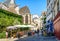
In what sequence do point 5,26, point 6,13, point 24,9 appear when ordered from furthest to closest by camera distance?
point 24,9, point 6,13, point 5,26

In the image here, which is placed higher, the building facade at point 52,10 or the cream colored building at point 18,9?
the cream colored building at point 18,9

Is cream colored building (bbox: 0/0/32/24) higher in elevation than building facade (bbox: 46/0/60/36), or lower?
higher

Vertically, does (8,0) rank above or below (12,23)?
above

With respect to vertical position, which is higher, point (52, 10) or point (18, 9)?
point (18, 9)

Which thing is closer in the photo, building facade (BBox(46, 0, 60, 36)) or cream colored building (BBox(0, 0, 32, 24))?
building facade (BBox(46, 0, 60, 36))

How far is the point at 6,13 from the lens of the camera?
162 ft

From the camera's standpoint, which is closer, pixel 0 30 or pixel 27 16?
pixel 0 30

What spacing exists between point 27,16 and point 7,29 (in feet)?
225

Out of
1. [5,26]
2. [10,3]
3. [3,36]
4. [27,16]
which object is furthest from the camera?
[27,16]

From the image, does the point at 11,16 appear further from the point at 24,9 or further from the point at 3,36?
the point at 24,9

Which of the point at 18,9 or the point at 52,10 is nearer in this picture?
the point at 52,10

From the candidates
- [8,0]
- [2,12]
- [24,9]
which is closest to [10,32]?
[2,12]

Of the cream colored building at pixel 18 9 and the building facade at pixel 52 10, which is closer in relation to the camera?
the building facade at pixel 52 10

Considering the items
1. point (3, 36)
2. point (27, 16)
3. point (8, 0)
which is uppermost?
point (8, 0)
